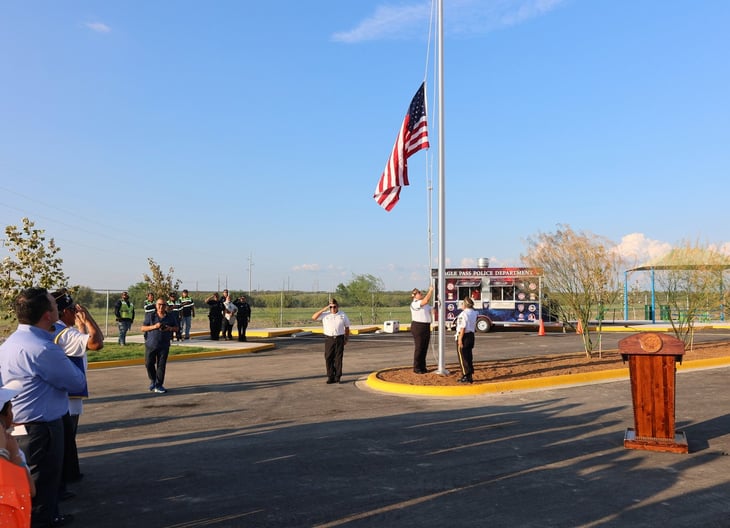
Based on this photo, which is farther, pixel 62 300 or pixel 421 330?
pixel 421 330

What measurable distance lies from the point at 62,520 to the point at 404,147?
9813mm

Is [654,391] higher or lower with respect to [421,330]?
lower

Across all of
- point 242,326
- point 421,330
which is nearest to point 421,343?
point 421,330

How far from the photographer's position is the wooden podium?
21.9ft

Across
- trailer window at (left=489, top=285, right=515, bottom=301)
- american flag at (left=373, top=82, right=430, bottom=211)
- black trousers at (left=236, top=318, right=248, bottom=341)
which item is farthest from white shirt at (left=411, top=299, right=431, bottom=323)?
trailer window at (left=489, top=285, right=515, bottom=301)

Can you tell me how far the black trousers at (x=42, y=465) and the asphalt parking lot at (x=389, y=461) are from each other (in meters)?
0.43

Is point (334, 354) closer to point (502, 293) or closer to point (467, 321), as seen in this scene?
point (467, 321)

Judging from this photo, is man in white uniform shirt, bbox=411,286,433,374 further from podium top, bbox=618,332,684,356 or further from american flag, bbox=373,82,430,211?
podium top, bbox=618,332,684,356

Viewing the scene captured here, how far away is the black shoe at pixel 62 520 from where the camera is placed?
4.39 meters

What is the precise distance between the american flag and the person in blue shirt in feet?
30.2

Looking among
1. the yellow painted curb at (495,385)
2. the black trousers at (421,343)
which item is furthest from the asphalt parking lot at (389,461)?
the black trousers at (421,343)

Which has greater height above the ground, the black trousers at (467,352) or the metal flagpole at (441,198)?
the metal flagpole at (441,198)

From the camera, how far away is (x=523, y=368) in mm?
12695

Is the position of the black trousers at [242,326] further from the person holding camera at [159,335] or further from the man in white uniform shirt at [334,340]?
the person holding camera at [159,335]
